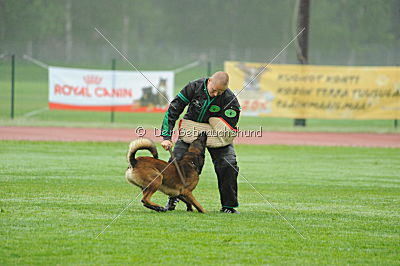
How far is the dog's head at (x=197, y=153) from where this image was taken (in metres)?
8.78

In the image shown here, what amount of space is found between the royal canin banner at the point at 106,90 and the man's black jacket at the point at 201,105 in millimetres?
15633

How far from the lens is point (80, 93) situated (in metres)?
24.7

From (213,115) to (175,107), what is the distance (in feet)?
1.53

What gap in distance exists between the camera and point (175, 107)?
29.2 ft

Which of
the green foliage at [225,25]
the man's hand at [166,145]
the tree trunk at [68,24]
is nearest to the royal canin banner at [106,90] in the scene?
the man's hand at [166,145]

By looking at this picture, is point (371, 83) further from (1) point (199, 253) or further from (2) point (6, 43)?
(2) point (6, 43)

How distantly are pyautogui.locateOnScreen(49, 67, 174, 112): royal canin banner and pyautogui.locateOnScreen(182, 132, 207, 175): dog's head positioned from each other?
15.7 m

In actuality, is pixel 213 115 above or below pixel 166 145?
above

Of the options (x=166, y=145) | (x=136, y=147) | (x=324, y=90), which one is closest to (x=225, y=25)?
(x=324, y=90)

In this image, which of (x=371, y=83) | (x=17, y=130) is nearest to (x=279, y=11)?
(x=371, y=83)

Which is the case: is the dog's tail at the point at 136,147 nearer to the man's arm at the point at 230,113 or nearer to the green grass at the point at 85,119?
the man's arm at the point at 230,113

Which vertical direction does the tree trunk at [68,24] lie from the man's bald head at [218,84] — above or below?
above

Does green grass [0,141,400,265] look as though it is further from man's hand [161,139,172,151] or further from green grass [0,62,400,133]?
green grass [0,62,400,133]

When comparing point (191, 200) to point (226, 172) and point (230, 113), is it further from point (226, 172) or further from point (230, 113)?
point (230, 113)
